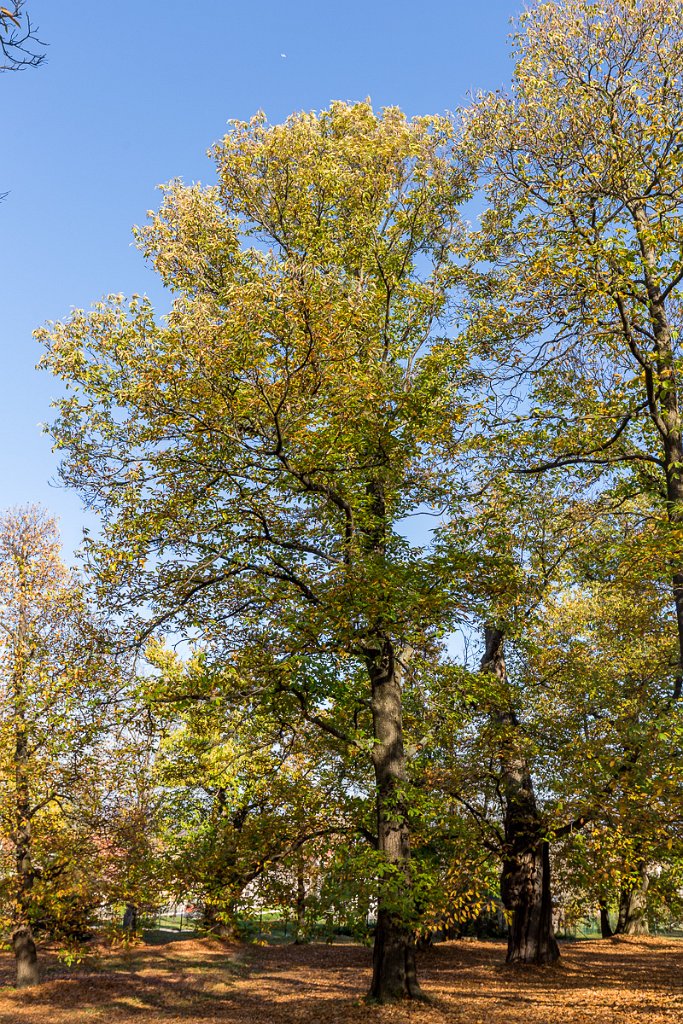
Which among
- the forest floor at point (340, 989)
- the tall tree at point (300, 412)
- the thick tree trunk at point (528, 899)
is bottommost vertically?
the forest floor at point (340, 989)

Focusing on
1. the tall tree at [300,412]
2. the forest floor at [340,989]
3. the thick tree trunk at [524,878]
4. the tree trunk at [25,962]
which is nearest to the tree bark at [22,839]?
the tree trunk at [25,962]

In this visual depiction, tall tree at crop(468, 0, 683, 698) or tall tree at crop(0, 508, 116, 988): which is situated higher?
tall tree at crop(468, 0, 683, 698)

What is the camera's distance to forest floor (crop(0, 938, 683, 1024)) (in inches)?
531

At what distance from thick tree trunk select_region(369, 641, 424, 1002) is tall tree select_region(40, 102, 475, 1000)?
0.05 m

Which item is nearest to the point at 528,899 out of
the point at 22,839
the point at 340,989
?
the point at 340,989

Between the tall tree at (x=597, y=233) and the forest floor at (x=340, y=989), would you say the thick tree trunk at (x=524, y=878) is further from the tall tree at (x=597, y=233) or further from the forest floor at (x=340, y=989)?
the tall tree at (x=597, y=233)

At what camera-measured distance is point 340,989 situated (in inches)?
745

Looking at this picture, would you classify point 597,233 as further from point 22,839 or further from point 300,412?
point 22,839

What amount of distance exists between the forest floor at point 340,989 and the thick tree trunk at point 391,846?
603mm

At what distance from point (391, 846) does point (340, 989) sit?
728 centimetres

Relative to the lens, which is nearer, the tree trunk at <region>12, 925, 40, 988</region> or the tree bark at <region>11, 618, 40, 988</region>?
the tree bark at <region>11, 618, 40, 988</region>

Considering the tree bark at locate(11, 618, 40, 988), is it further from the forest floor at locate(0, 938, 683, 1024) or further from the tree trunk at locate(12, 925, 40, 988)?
the forest floor at locate(0, 938, 683, 1024)

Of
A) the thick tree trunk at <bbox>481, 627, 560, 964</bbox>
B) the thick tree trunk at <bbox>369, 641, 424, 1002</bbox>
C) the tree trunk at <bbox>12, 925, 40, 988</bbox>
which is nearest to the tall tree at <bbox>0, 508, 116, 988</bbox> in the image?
the tree trunk at <bbox>12, 925, 40, 988</bbox>

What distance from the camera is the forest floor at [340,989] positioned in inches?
531
